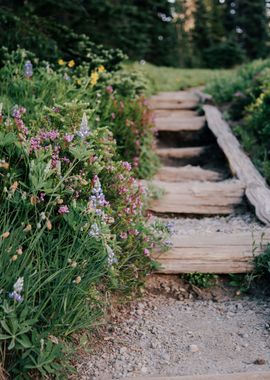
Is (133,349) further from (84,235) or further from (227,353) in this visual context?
(84,235)

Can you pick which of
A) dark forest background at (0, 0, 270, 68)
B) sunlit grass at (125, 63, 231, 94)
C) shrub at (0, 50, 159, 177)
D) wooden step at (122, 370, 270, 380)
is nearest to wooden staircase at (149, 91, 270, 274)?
shrub at (0, 50, 159, 177)

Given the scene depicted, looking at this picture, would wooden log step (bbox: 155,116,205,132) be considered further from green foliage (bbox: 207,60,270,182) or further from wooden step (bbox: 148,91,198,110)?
wooden step (bbox: 148,91,198,110)

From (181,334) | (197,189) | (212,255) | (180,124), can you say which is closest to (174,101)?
(180,124)

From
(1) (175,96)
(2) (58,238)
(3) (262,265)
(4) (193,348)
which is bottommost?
(1) (175,96)

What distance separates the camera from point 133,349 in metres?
2.79

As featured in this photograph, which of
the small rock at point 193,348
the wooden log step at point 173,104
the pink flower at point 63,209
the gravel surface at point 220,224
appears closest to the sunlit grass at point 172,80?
the wooden log step at point 173,104

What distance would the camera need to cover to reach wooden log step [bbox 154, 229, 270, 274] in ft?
11.7

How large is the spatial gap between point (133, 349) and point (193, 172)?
133 inches

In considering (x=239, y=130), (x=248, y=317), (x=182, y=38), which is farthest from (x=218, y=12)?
(x=248, y=317)

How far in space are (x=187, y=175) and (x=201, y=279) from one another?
2.46 m

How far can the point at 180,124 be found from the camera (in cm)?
745

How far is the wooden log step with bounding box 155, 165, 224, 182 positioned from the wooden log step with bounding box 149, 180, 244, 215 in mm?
638

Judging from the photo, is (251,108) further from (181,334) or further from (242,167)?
(181,334)

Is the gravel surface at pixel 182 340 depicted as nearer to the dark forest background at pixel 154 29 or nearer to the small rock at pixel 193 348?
the small rock at pixel 193 348
